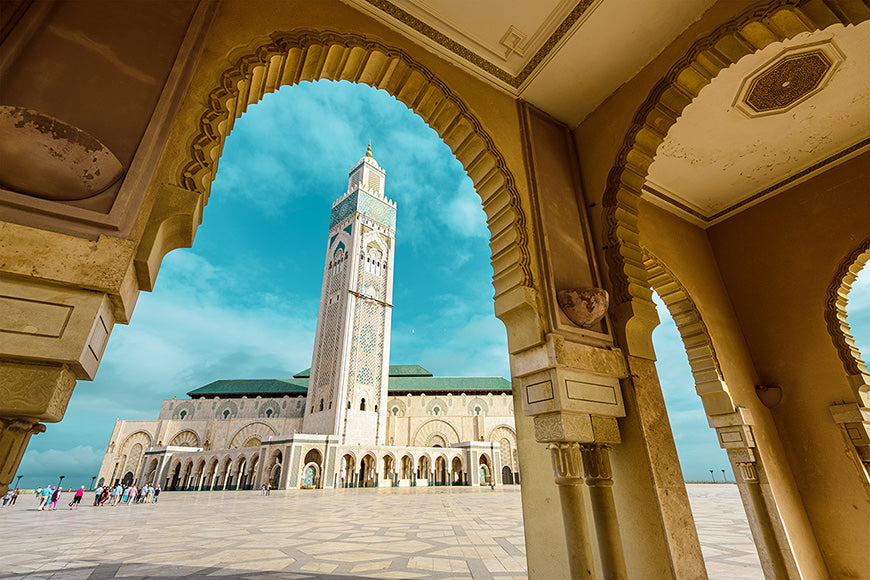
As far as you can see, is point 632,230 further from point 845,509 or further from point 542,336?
point 845,509

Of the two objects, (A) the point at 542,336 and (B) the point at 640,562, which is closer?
(B) the point at 640,562

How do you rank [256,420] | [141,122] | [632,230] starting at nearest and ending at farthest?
[141,122] → [632,230] → [256,420]

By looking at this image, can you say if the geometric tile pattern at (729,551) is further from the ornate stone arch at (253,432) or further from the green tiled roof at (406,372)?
the green tiled roof at (406,372)

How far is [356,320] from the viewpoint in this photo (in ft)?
82.2

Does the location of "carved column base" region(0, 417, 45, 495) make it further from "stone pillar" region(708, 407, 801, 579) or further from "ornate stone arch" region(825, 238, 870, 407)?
"ornate stone arch" region(825, 238, 870, 407)

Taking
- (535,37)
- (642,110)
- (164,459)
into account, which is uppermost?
(535,37)

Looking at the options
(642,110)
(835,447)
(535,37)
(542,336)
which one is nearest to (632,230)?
(642,110)

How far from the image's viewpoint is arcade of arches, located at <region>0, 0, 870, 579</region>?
1.37 meters

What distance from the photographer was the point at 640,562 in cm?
206

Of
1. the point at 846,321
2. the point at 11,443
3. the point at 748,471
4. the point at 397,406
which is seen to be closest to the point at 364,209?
the point at 397,406

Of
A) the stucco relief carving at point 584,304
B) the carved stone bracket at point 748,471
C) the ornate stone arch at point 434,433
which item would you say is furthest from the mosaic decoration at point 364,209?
the stucco relief carving at point 584,304

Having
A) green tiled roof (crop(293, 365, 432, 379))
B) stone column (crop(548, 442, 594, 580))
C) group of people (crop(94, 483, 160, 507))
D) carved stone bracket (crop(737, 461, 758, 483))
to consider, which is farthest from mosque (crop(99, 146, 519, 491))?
stone column (crop(548, 442, 594, 580))

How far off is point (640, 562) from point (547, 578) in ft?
1.61

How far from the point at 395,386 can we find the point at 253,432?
33.9 feet
